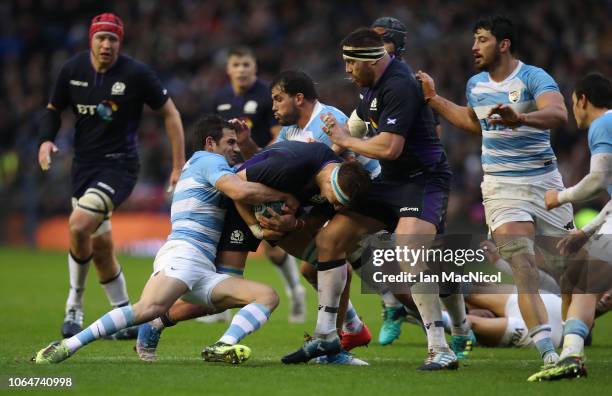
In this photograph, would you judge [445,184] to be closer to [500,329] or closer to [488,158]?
[488,158]

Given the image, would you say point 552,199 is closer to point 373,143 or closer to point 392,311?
point 373,143

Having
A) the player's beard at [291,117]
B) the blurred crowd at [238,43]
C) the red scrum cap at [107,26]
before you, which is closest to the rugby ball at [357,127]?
the player's beard at [291,117]

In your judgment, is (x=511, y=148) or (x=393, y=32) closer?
(x=511, y=148)

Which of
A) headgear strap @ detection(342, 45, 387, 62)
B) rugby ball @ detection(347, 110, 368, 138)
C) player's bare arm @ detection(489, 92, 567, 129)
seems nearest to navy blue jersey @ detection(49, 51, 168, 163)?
rugby ball @ detection(347, 110, 368, 138)

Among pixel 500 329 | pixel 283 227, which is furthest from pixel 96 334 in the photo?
pixel 500 329

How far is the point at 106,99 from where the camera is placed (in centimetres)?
1088

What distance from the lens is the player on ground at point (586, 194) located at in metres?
7.27

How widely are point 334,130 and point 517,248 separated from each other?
5.23ft

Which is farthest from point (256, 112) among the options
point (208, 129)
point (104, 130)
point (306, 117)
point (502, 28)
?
point (502, 28)

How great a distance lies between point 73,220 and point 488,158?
4072mm

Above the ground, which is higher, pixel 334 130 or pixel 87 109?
pixel 87 109

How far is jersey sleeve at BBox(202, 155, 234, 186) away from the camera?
8172mm

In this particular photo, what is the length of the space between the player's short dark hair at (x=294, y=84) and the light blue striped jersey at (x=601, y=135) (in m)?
2.41

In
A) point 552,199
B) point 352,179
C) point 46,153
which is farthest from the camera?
point 46,153
